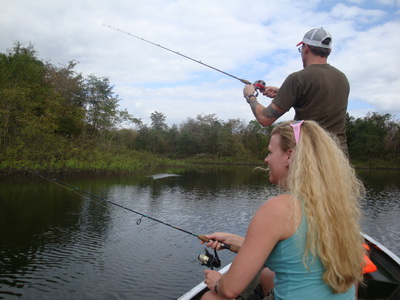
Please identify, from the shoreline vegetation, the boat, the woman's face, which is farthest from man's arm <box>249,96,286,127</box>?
the shoreline vegetation

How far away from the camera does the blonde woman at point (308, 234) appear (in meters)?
1.42

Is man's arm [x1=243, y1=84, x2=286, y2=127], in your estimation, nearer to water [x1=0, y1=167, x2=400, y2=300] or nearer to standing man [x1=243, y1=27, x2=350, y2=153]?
standing man [x1=243, y1=27, x2=350, y2=153]

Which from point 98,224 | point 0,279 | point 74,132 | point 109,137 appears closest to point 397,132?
point 109,137

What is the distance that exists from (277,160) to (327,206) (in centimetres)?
36

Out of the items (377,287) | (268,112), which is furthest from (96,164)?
(268,112)

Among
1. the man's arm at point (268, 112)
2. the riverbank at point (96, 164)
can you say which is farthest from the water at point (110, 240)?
the man's arm at point (268, 112)

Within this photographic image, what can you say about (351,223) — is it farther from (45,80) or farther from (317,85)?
(45,80)

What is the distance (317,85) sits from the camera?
248 cm

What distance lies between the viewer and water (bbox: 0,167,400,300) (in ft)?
20.2

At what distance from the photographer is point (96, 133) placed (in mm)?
38188

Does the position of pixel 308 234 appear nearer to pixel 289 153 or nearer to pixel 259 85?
pixel 289 153

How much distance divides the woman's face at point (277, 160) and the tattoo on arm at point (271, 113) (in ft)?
2.78

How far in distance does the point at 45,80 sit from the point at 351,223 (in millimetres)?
36180

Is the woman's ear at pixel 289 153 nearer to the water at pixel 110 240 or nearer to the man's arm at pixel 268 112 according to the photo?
the man's arm at pixel 268 112
